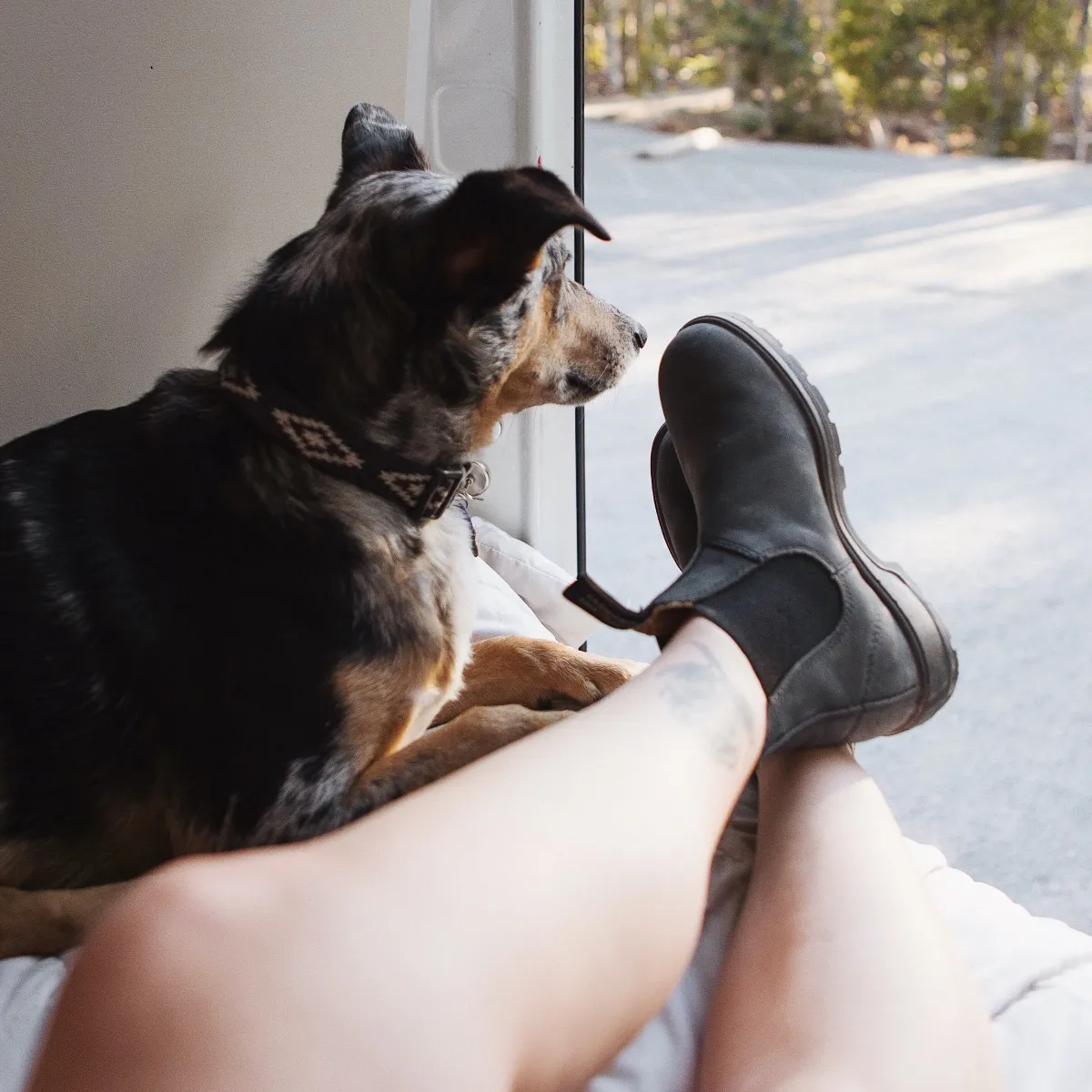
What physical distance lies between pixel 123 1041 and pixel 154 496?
0.75 metres

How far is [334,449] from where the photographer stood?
1.28m

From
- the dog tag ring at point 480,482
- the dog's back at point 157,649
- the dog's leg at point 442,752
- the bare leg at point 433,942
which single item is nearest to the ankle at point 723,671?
the bare leg at point 433,942

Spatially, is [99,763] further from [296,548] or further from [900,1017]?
[900,1017]

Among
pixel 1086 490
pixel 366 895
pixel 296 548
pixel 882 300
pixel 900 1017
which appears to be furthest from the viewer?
pixel 882 300

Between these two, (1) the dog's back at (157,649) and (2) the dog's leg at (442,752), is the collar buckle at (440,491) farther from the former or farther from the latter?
(2) the dog's leg at (442,752)

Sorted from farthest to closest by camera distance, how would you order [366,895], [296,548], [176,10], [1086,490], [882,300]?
[882,300], [1086,490], [176,10], [296,548], [366,895]

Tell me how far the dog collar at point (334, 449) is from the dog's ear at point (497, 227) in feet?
0.64

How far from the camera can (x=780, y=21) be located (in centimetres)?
624

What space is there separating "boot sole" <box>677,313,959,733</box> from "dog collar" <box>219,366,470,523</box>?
1.64 feet

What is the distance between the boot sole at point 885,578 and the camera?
4.53 feet

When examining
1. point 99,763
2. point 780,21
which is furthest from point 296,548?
point 780,21

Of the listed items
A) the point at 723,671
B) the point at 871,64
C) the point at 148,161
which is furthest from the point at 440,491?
the point at 871,64

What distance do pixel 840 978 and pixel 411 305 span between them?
31.1 inches

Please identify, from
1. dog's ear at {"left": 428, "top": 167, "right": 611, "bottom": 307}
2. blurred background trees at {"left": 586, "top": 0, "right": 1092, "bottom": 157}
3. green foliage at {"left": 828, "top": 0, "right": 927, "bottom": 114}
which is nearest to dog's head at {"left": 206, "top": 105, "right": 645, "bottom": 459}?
dog's ear at {"left": 428, "top": 167, "right": 611, "bottom": 307}
